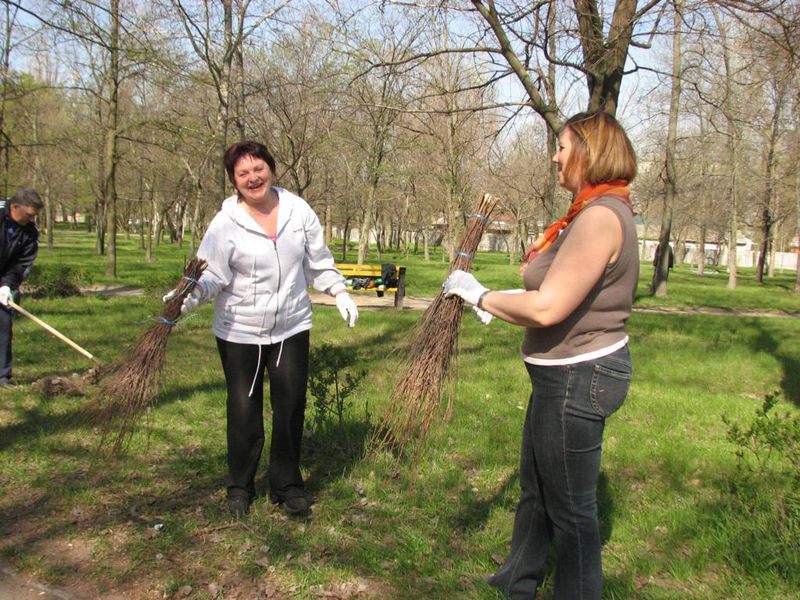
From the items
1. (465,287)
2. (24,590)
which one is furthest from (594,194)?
(24,590)

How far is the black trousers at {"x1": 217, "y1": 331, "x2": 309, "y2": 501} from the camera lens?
10.5ft

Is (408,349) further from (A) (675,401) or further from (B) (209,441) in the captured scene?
(A) (675,401)

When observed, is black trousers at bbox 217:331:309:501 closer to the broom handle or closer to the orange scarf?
the orange scarf

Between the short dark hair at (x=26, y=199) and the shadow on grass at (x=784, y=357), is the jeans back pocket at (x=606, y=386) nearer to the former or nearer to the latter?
the shadow on grass at (x=784, y=357)

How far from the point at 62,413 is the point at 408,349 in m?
3.25

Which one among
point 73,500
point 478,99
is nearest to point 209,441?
point 73,500

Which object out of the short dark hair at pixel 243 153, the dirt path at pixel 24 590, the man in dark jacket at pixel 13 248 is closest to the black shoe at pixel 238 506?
the dirt path at pixel 24 590

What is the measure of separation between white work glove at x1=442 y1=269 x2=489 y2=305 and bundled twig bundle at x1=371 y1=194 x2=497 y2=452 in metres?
0.27

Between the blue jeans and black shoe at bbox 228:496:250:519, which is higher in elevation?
the blue jeans

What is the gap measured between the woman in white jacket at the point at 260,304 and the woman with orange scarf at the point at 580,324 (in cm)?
132

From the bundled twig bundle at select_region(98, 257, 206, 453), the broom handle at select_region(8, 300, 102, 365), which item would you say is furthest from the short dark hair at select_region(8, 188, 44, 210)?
the bundled twig bundle at select_region(98, 257, 206, 453)

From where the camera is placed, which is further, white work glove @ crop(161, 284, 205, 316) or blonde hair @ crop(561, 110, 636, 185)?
white work glove @ crop(161, 284, 205, 316)

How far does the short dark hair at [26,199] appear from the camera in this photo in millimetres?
5340

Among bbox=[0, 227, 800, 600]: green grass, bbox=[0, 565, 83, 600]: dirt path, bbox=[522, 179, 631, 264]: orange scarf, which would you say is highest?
bbox=[522, 179, 631, 264]: orange scarf
